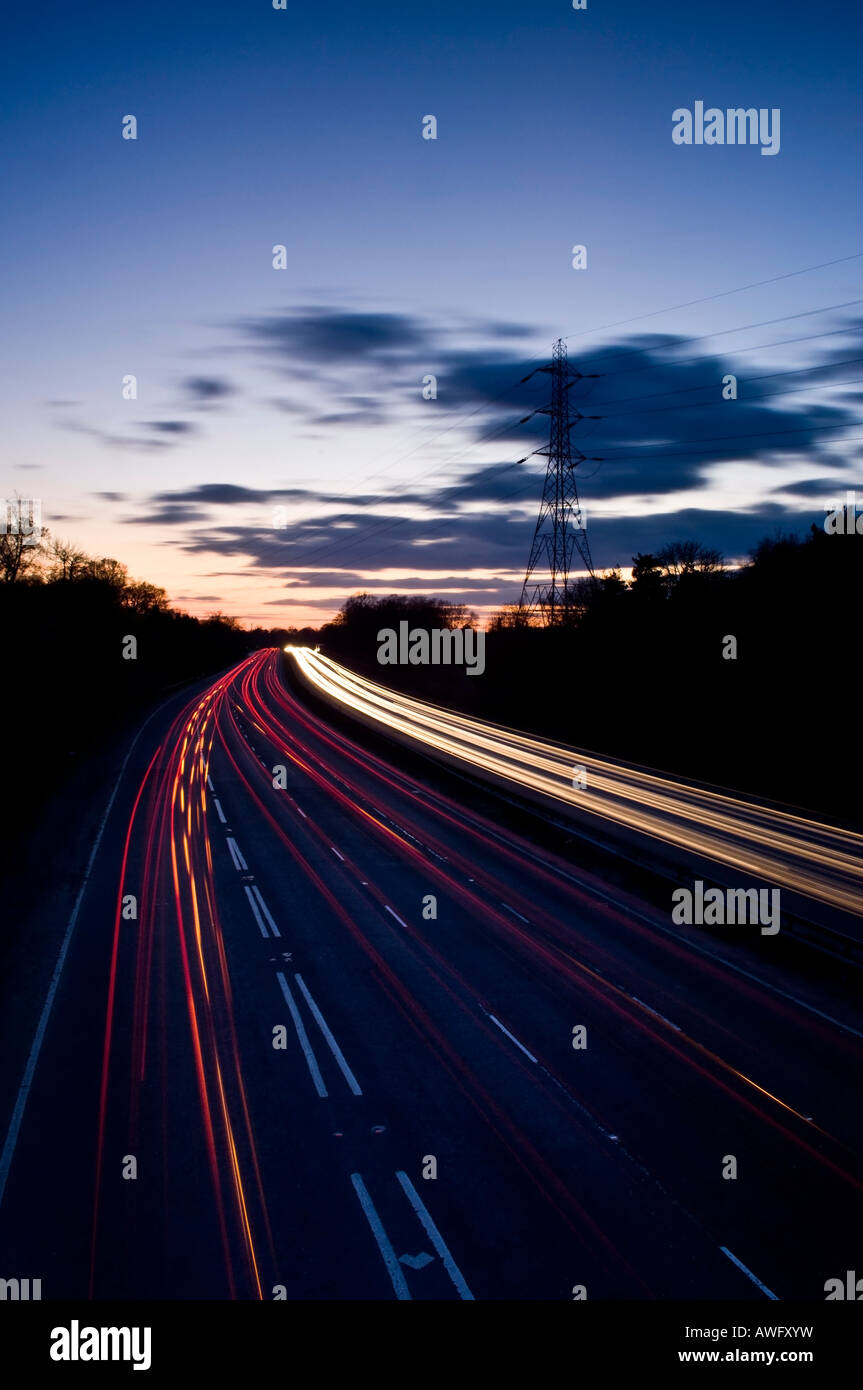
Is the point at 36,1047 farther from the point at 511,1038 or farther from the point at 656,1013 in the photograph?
the point at 656,1013

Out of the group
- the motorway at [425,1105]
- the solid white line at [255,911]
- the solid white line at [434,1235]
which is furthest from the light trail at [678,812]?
the solid white line at [434,1235]

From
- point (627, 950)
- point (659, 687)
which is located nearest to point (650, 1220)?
point (627, 950)

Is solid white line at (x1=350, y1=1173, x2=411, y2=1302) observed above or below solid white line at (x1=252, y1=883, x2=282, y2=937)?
below

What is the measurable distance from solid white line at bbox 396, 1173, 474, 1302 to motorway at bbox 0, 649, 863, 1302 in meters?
0.03

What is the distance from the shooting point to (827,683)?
37.4 meters

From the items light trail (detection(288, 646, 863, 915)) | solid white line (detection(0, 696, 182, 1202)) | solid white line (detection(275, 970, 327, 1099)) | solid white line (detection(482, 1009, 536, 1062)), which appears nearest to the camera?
solid white line (detection(0, 696, 182, 1202))

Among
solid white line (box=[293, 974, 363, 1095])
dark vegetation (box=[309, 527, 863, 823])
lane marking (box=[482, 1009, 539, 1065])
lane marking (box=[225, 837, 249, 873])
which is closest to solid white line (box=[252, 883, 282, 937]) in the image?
lane marking (box=[225, 837, 249, 873])

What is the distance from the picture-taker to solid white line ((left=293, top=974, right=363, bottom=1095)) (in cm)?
1268

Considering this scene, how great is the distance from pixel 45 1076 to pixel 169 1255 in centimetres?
470

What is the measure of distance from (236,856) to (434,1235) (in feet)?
55.5

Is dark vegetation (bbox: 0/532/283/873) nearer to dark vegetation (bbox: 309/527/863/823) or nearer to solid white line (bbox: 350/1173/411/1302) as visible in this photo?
solid white line (bbox: 350/1173/411/1302)

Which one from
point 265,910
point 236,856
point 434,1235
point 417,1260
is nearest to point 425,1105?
point 434,1235

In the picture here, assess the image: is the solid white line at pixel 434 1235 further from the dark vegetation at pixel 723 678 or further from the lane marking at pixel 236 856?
the dark vegetation at pixel 723 678

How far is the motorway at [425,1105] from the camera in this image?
9109 millimetres
